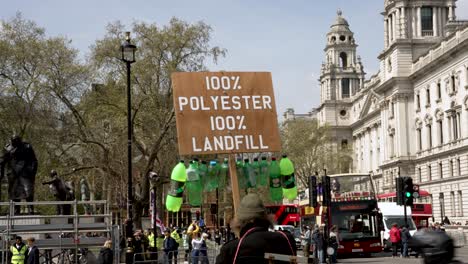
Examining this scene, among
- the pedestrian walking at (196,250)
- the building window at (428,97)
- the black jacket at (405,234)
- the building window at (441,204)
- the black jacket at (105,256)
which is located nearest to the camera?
the black jacket at (105,256)

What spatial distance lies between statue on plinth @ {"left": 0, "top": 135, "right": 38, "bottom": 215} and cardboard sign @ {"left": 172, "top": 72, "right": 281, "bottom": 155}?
9.33 m

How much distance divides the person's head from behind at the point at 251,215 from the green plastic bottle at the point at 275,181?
9.26 m

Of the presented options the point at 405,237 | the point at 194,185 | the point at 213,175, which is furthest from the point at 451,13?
the point at 194,185

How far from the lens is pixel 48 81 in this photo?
43.9 m

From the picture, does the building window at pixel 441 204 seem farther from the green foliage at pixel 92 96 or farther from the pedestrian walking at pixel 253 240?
the pedestrian walking at pixel 253 240

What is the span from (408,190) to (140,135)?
20.2 metres

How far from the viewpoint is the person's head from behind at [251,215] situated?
5.85m

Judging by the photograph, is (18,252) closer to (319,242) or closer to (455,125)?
(319,242)

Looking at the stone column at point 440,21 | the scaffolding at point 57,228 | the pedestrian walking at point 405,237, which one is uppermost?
the stone column at point 440,21

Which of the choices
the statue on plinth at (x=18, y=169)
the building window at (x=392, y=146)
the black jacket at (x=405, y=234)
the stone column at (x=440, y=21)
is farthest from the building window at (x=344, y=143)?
the statue on plinth at (x=18, y=169)

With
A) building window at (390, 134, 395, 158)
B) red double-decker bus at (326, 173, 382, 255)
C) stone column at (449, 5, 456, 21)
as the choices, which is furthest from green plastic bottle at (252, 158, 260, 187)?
stone column at (449, 5, 456, 21)

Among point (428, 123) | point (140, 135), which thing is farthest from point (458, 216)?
point (140, 135)

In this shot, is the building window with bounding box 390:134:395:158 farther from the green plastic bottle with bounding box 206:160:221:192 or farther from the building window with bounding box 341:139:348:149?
the green plastic bottle with bounding box 206:160:221:192

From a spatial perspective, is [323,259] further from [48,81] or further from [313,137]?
[313,137]
